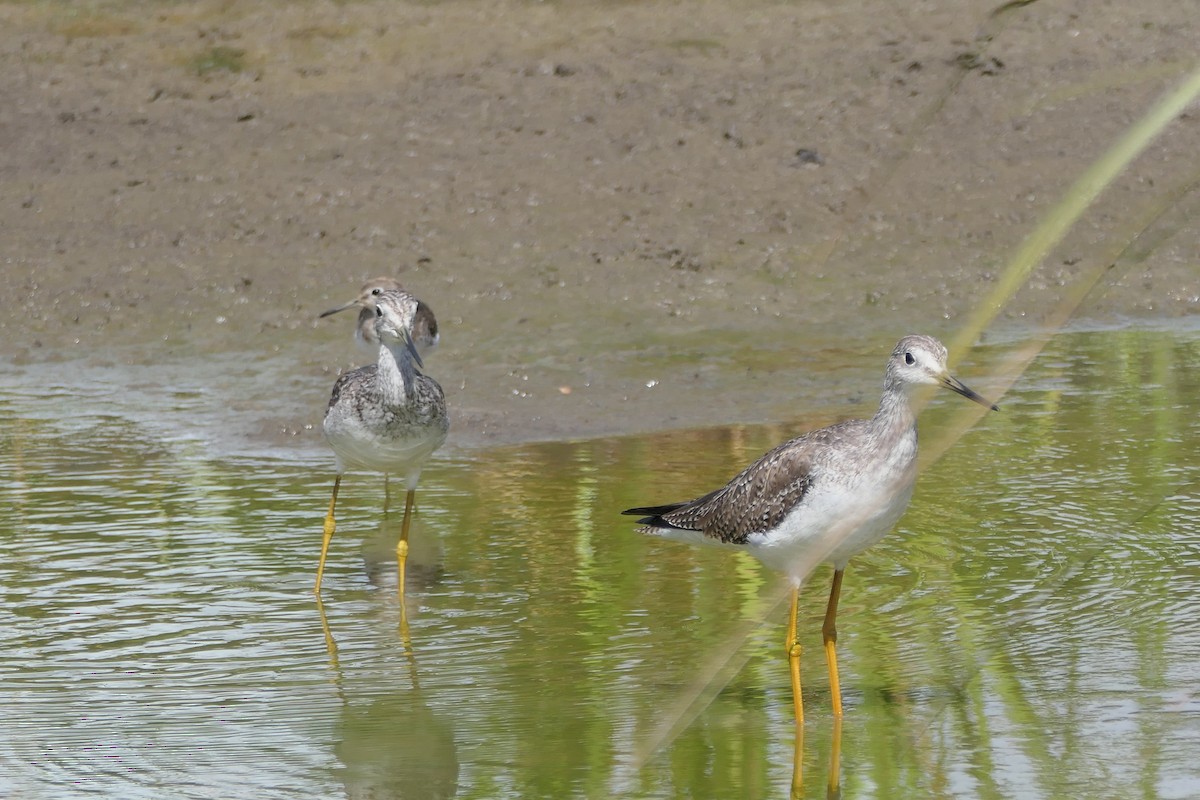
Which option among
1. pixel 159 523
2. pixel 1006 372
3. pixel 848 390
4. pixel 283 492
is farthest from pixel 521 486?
pixel 1006 372

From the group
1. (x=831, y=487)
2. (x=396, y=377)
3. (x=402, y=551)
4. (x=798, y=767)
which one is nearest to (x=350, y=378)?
(x=396, y=377)

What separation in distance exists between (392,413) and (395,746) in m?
2.21

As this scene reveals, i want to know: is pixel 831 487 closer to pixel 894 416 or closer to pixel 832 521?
pixel 832 521

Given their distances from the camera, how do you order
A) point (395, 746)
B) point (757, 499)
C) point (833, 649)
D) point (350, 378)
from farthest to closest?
point (350, 378), point (757, 499), point (833, 649), point (395, 746)

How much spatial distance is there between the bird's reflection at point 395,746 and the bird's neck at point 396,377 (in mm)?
1570

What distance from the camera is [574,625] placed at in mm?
6285

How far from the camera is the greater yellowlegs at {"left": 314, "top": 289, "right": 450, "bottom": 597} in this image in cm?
709

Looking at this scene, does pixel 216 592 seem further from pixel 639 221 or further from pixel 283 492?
pixel 639 221

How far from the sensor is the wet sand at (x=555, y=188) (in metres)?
10.9

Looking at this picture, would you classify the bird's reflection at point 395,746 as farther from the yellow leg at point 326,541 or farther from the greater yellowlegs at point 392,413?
the greater yellowlegs at point 392,413

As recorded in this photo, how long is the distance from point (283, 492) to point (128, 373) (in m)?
2.82

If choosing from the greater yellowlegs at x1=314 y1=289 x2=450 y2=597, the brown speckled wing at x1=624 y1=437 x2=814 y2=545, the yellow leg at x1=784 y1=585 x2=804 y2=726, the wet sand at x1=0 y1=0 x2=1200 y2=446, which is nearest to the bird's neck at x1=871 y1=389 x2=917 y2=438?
the brown speckled wing at x1=624 y1=437 x2=814 y2=545

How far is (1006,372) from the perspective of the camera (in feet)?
5.19

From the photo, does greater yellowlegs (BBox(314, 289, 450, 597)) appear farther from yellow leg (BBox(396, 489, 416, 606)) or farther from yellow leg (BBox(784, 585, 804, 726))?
yellow leg (BBox(784, 585, 804, 726))
